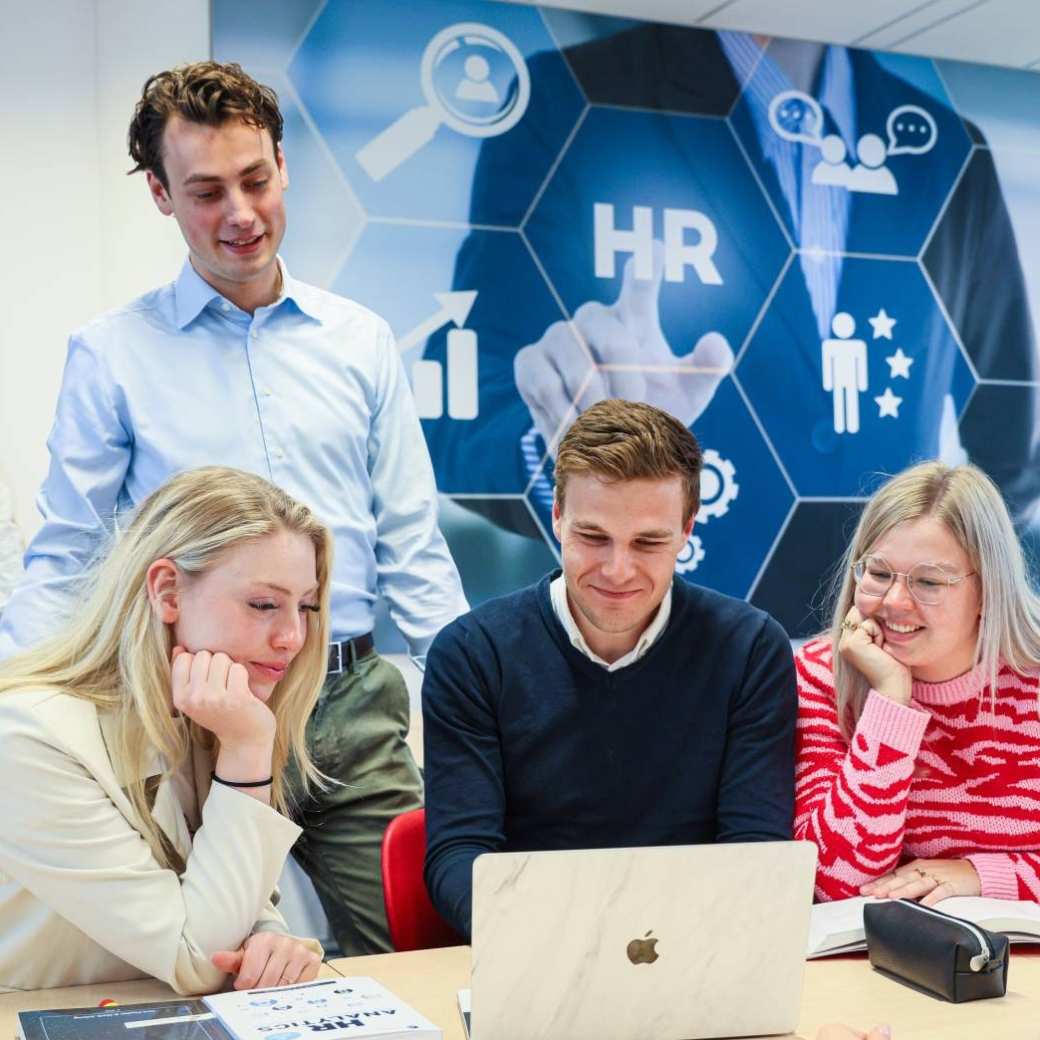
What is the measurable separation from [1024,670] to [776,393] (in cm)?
216

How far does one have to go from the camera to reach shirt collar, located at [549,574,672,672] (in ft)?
6.26

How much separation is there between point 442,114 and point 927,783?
7.91ft

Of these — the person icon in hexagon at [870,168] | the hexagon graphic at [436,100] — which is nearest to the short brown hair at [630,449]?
the hexagon graphic at [436,100]

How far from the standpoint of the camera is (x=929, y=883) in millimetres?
1778

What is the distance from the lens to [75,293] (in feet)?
10.9

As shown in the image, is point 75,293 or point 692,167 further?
point 692,167

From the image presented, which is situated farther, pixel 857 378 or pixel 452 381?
pixel 857 378

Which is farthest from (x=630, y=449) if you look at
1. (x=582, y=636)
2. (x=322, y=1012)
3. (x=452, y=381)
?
(x=452, y=381)

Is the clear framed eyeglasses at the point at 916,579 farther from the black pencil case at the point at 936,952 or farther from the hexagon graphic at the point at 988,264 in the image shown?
the hexagon graphic at the point at 988,264

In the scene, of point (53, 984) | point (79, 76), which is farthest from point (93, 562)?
point (79, 76)

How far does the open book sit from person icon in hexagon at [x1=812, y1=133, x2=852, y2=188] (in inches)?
110

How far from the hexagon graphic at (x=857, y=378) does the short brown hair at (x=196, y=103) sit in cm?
207

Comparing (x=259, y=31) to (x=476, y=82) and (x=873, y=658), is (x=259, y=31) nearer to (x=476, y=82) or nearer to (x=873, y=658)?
(x=476, y=82)

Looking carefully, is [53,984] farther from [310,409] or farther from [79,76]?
[79,76]
